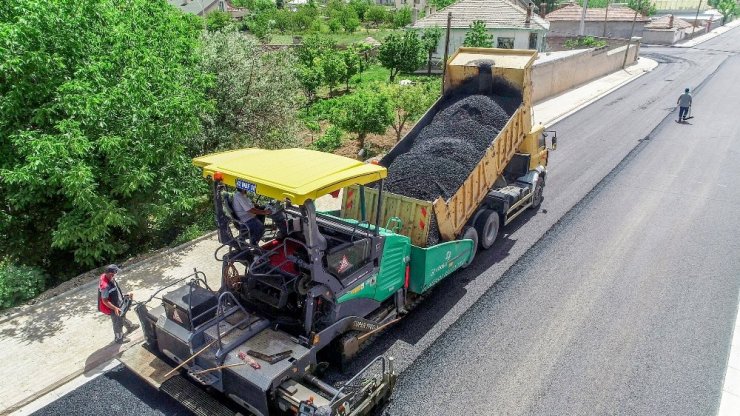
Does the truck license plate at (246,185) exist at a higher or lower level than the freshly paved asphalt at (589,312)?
higher

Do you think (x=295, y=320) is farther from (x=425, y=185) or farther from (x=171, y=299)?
(x=425, y=185)

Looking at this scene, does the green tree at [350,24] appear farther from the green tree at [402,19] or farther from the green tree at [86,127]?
the green tree at [86,127]

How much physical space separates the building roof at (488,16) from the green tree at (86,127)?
28531 mm

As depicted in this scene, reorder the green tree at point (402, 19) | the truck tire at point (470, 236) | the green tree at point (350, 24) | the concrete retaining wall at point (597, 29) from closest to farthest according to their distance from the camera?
1. the truck tire at point (470, 236)
2. the concrete retaining wall at point (597, 29)
3. the green tree at point (350, 24)
4. the green tree at point (402, 19)

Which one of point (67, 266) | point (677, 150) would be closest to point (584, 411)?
point (67, 266)

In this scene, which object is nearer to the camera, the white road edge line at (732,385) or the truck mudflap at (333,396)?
the truck mudflap at (333,396)

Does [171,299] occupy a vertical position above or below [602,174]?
above

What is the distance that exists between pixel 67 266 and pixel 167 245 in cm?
195

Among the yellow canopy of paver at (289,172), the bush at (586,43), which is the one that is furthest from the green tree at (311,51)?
the bush at (586,43)

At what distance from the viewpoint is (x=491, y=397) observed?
6.48m

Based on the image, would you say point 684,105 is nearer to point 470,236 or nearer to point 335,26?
point 470,236

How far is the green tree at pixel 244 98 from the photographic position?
12930mm

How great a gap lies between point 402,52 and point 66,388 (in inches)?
1055

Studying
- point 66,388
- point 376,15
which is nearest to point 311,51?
point 66,388
